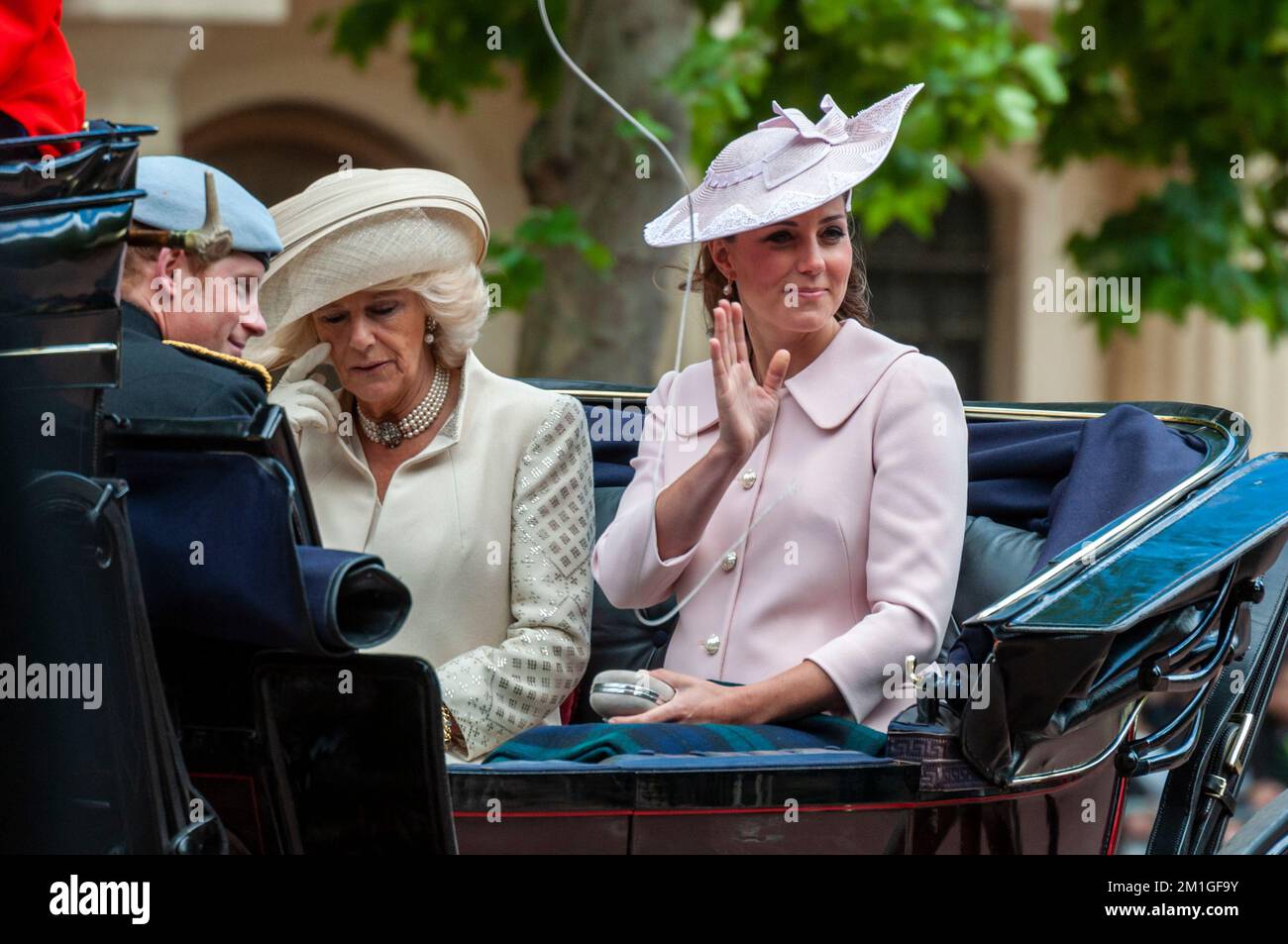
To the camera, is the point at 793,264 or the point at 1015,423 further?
the point at 1015,423

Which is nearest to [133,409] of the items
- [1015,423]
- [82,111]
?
[82,111]

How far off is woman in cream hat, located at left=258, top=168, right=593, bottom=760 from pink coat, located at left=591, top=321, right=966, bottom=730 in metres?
0.13

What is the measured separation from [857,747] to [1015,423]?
0.98m

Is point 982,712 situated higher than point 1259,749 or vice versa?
Result: point 982,712

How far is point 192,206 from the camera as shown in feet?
9.10

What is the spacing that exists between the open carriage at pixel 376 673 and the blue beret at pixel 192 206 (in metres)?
0.58

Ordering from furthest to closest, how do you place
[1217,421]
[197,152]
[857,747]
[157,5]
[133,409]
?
[197,152], [157,5], [1217,421], [857,747], [133,409]

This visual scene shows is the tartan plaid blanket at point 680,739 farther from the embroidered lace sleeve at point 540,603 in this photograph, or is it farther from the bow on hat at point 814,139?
the bow on hat at point 814,139

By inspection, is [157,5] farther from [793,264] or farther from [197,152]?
[793,264]

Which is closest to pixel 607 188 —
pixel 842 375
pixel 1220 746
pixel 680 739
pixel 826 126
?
pixel 826 126

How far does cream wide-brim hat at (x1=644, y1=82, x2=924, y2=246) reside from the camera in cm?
307

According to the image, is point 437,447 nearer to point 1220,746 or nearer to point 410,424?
point 410,424

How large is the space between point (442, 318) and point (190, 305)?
1.53ft

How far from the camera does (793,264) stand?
3.10 metres
